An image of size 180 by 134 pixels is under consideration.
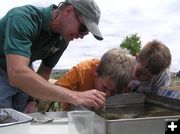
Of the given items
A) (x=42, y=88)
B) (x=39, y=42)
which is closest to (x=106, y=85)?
(x=42, y=88)

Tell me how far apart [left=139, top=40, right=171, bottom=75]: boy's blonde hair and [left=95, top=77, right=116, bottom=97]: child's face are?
1.30ft

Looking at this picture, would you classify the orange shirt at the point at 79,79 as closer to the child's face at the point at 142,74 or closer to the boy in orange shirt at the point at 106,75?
the boy in orange shirt at the point at 106,75

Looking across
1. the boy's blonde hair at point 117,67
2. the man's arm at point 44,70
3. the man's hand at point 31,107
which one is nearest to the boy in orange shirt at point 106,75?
the boy's blonde hair at point 117,67

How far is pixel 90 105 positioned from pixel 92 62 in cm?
53

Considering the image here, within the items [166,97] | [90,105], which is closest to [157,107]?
[166,97]

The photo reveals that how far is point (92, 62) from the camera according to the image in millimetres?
1649

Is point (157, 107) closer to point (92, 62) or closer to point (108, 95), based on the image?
point (108, 95)

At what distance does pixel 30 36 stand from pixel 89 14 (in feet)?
0.88

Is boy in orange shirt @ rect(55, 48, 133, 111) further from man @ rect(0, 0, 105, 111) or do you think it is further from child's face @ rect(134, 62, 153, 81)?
child's face @ rect(134, 62, 153, 81)

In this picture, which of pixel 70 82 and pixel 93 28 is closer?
pixel 93 28

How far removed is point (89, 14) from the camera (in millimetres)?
1452

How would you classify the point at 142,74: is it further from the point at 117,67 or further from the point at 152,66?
the point at 117,67

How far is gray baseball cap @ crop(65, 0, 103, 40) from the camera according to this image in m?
1.43

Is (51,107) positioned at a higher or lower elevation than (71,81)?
lower
